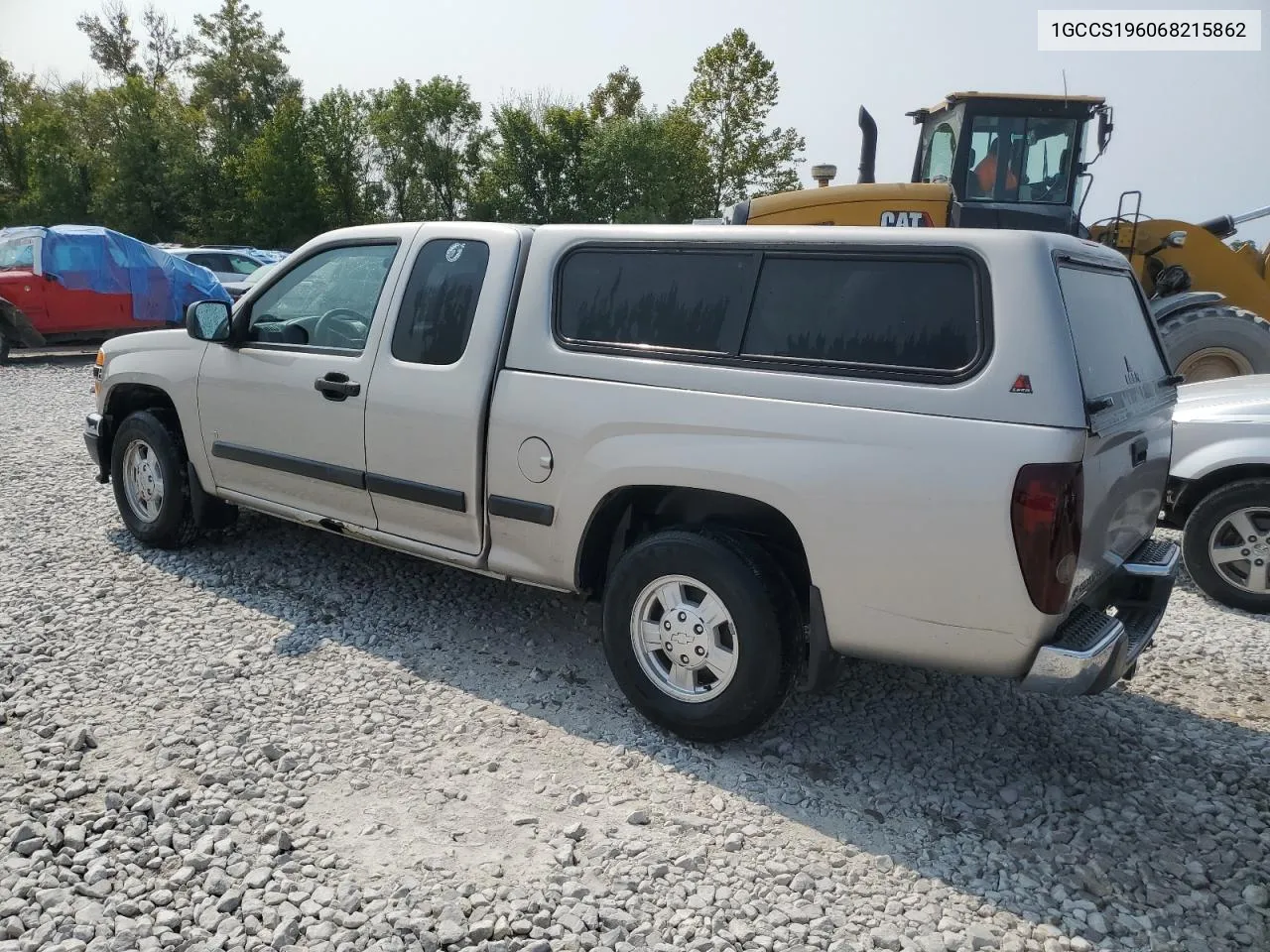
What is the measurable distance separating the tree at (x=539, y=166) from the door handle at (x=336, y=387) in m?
38.3

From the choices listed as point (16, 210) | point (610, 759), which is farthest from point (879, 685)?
point (16, 210)

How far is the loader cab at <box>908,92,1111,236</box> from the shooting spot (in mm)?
8695

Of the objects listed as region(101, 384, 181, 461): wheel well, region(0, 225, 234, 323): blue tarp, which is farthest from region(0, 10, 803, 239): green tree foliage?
region(101, 384, 181, 461): wheel well

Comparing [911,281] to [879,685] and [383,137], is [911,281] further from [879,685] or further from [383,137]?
[383,137]

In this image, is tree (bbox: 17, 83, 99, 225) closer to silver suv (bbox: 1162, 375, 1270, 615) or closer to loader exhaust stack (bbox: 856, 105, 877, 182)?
loader exhaust stack (bbox: 856, 105, 877, 182)

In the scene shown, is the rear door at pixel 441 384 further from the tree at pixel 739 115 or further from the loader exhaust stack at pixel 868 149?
the tree at pixel 739 115

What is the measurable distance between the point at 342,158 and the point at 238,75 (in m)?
9.83

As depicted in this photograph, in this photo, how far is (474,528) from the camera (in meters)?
→ 3.97

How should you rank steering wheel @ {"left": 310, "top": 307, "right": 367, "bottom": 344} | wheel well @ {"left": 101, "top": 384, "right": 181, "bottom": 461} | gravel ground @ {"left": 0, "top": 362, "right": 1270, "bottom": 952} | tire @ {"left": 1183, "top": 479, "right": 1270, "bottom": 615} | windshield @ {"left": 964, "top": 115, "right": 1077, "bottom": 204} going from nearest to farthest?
gravel ground @ {"left": 0, "top": 362, "right": 1270, "bottom": 952} < steering wheel @ {"left": 310, "top": 307, "right": 367, "bottom": 344} < tire @ {"left": 1183, "top": 479, "right": 1270, "bottom": 615} < wheel well @ {"left": 101, "top": 384, "right": 181, "bottom": 461} < windshield @ {"left": 964, "top": 115, "right": 1077, "bottom": 204}

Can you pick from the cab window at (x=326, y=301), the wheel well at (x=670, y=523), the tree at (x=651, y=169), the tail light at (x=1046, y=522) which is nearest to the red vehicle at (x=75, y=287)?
the cab window at (x=326, y=301)

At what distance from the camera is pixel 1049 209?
8797mm

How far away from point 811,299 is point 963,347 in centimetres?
56

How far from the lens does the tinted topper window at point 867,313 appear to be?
296 cm

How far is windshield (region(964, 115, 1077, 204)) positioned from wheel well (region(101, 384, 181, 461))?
733 centimetres
